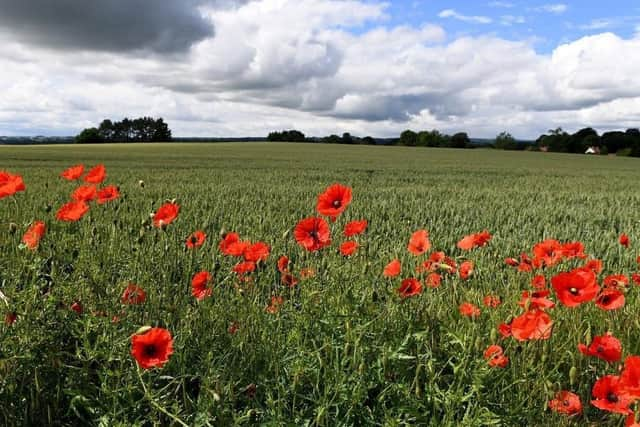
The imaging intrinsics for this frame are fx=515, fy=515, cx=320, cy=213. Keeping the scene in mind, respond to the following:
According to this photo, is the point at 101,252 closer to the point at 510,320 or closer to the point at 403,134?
the point at 510,320

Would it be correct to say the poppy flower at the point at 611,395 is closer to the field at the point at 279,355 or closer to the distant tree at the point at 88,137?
the field at the point at 279,355

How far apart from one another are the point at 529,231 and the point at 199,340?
14.3 ft

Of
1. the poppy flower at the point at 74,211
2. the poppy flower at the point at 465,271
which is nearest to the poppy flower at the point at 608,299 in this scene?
the poppy flower at the point at 465,271

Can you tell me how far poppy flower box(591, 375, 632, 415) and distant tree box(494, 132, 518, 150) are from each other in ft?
226

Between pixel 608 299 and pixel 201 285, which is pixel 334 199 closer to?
pixel 201 285

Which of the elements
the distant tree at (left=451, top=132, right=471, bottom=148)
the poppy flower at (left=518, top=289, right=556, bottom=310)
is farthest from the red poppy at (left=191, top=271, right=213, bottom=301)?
the distant tree at (left=451, top=132, right=471, bottom=148)

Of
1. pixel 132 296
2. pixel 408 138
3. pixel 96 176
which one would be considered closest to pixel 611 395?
pixel 132 296

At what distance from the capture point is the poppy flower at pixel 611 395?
1.50 metres

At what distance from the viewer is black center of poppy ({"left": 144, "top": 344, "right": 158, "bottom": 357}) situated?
1435 millimetres

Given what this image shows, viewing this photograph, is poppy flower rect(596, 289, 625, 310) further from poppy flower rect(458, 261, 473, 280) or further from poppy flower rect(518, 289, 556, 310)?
poppy flower rect(458, 261, 473, 280)

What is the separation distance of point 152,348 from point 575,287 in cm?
140

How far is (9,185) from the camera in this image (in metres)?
2.19

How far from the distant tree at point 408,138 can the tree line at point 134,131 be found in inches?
1248

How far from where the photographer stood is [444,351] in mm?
2086
